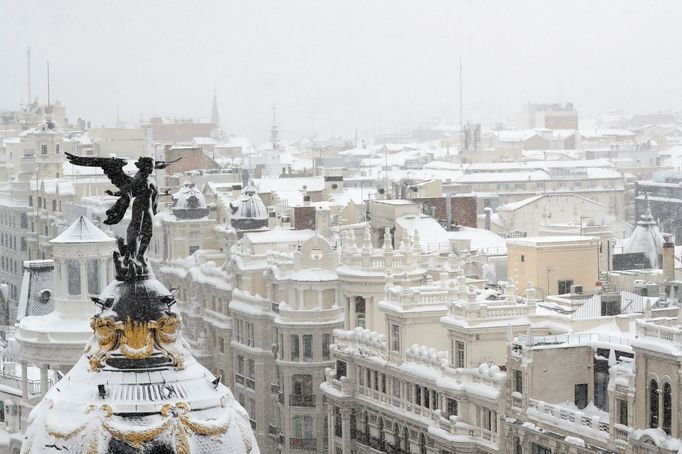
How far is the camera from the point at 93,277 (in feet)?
144

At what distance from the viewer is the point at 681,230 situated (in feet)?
324

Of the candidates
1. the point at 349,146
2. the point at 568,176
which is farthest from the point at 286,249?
the point at 349,146

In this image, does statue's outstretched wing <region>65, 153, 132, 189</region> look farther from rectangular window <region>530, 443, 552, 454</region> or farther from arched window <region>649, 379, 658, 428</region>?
rectangular window <region>530, 443, 552, 454</region>

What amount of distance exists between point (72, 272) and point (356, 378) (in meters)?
12.0

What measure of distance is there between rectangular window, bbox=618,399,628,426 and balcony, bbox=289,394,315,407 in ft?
74.1

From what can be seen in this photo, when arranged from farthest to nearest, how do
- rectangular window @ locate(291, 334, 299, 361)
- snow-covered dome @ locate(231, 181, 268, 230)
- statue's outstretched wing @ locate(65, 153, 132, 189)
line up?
1. snow-covered dome @ locate(231, 181, 268, 230)
2. rectangular window @ locate(291, 334, 299, 361)
3. statue's outstretched wing @ locate(65, 153, 132, 189)

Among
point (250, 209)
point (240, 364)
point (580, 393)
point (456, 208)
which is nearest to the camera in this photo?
point (580, 393)

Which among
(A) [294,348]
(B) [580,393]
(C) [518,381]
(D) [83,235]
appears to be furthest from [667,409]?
(A) [294,348]

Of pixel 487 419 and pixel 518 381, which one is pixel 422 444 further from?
pixel 518 381

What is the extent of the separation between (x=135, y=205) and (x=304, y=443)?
4630 cm

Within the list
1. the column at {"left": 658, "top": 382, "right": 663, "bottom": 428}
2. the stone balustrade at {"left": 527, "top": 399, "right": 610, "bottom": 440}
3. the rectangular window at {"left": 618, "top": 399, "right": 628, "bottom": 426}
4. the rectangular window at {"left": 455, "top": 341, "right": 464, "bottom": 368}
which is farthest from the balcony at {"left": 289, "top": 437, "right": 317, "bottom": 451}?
the column at {"left": 658, "top": 382, "right": 663, "bottom": 428}

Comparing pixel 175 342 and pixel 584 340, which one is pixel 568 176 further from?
pixel 175 342

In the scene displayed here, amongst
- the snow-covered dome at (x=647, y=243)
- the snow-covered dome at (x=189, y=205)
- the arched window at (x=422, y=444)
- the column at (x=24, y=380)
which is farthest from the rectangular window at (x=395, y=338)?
the snow-covered dome at (x=189, y=205)

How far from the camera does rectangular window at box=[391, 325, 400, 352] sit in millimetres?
49000
